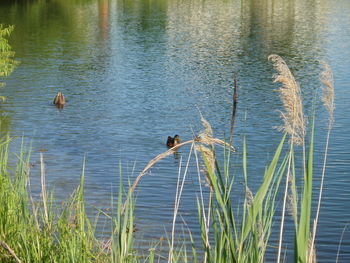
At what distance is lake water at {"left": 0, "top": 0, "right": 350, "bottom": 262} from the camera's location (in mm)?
13836

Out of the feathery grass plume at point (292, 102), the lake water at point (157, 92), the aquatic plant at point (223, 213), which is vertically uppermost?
the feathery grass plume at point (292, 102)

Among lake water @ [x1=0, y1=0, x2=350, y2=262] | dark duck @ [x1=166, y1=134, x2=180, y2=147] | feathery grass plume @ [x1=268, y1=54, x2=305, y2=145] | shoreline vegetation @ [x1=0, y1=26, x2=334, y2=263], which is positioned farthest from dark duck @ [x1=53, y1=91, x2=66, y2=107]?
feathery grass plume @ [x1=268, y1=54, x2=305, y2=145]

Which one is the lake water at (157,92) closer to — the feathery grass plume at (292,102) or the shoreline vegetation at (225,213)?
the shoreline vegetation at (225,213)

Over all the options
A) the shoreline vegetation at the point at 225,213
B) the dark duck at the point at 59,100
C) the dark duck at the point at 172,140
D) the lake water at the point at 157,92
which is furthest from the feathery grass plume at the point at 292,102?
the dark duck at the point at 59,100

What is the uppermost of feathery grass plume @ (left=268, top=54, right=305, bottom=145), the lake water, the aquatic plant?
feathery grass plume @ (left=268, top=54, right=305, bottom=145)

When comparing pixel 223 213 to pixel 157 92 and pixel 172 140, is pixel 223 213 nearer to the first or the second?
pixel 172 140

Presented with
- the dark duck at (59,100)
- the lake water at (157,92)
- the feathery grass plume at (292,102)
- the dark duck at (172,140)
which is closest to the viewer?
the feathery grass plume at (292,102)

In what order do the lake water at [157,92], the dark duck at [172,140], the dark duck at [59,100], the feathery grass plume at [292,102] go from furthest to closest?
the dark duck at [59,100], the dark duck at [172,140], the lake water at [157,92], the feathery grass plume at [292,102]

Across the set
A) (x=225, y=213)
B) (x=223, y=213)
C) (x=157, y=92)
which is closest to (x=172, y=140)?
(x=157, y=92)

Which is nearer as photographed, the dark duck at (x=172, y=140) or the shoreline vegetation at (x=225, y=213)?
the shoreline vegetation at (x=225, y=213)

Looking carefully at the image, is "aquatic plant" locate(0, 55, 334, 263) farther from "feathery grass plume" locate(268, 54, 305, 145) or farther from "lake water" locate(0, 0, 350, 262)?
"lake water" locate(0, 0, 350, 262)

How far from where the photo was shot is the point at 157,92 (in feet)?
79.5

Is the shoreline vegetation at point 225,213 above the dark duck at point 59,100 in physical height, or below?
above

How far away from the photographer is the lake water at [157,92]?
13.8 m
